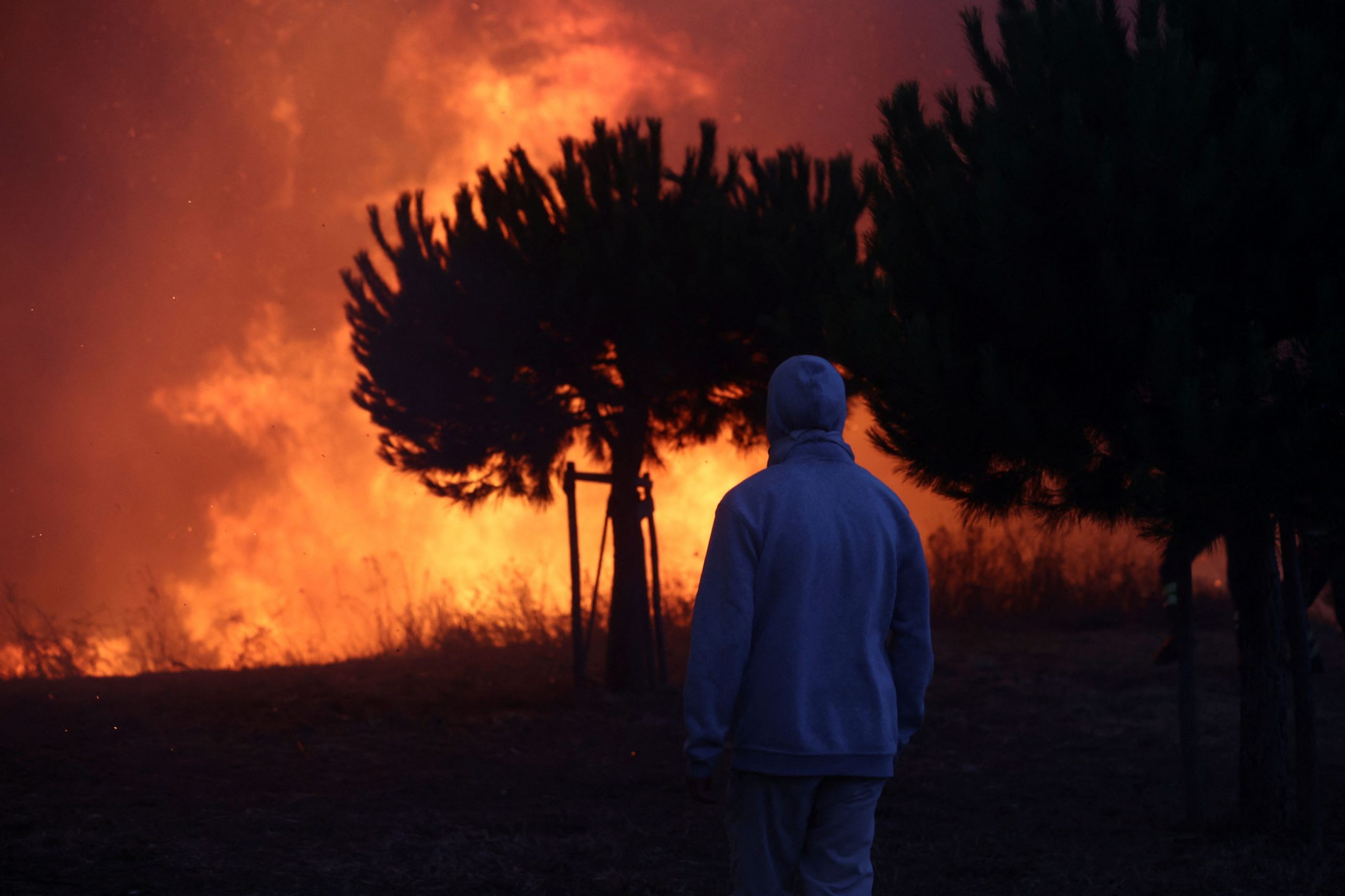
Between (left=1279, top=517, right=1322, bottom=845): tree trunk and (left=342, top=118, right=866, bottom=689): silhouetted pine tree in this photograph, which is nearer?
(left=1279, top=517, right=1322, bottom=845): tree trunk

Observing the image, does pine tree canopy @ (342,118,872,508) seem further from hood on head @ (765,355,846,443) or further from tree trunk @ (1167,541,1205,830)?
hood on head @ (765,355,846,443)

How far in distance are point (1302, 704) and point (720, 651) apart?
4.05m

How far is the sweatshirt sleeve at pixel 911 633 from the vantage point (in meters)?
2.78

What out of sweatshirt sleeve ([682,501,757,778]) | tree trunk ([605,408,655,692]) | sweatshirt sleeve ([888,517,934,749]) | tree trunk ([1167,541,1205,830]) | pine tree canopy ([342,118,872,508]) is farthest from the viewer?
tree trunk ([605,408,655,692])

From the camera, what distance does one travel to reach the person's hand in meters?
2.66

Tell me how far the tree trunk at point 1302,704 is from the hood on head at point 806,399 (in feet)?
11.3

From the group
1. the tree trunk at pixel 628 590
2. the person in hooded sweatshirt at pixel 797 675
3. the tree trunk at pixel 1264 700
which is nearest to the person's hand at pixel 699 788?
the person in hooded sweatshirt at pixel 797 675

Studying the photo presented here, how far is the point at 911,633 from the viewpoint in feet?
9.21

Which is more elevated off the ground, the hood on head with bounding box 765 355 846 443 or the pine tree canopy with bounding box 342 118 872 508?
the pine tree canopy with bounding box 342 118 872 508

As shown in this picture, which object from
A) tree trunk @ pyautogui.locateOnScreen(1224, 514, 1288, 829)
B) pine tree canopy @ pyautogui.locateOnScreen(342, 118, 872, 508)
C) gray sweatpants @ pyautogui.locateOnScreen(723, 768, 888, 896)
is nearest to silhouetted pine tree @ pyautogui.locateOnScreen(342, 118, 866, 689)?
pine tree canopy @ pyautogui.locateOnScreen(342, 118, 872, 508)

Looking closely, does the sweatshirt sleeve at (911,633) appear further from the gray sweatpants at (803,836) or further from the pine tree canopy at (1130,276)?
the pine tree canopy at (1130,276)

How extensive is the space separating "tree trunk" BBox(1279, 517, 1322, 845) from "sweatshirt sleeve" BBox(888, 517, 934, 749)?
10.8 feet

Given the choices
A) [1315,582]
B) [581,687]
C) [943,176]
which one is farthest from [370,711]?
[1315,582]

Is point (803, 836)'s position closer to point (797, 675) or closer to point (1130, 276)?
point (797, 675)
